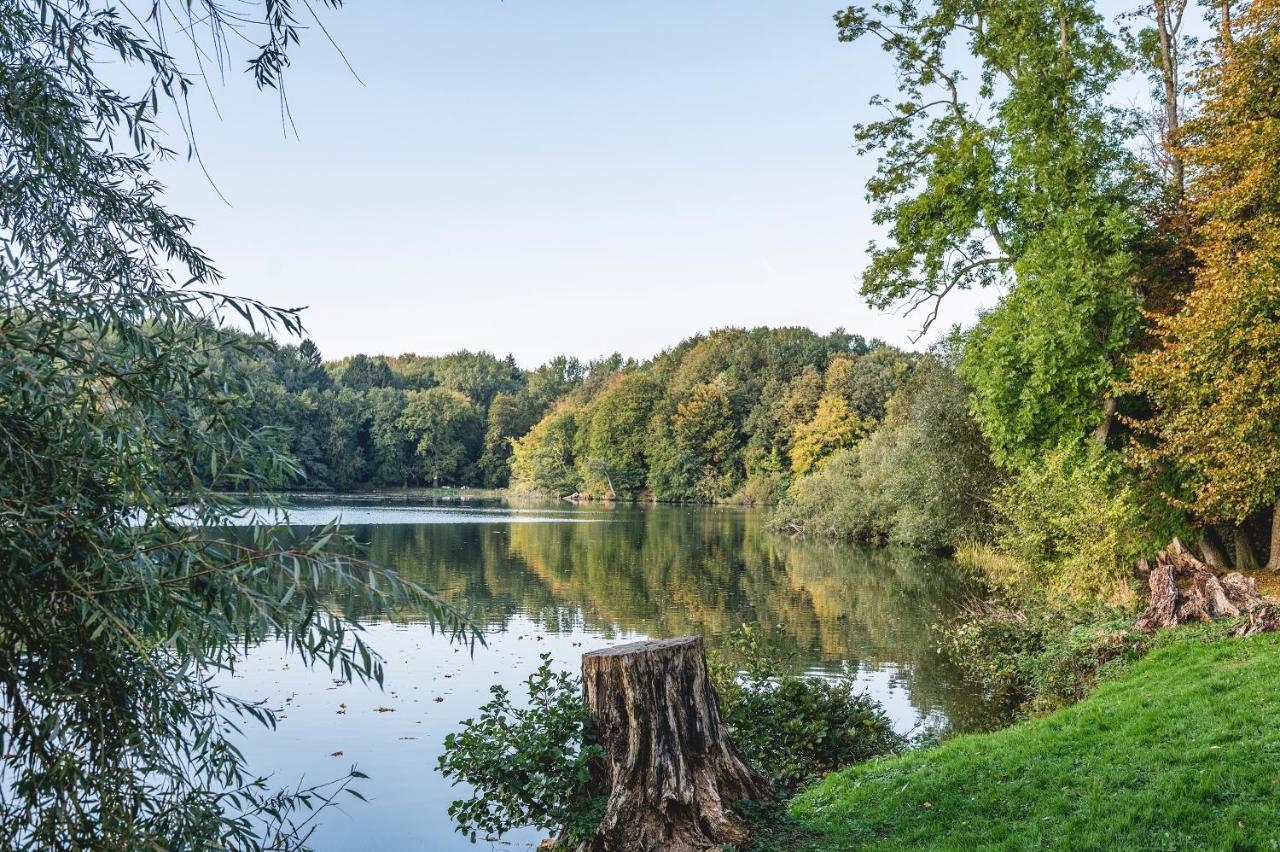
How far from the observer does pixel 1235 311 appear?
1359 cm

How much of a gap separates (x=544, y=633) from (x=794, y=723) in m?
9.49

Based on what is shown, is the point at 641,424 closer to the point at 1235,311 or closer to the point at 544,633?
the point at 544,633

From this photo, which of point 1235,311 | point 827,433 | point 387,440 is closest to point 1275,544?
point 1235,311

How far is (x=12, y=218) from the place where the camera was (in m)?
3.73

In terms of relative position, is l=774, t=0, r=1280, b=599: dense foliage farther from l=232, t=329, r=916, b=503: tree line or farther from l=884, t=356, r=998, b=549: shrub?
l=232, t=329, r=916, b=503: tree line

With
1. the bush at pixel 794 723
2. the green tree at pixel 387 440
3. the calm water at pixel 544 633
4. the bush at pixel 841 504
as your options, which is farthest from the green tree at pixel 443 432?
the bush at pixel 794 723

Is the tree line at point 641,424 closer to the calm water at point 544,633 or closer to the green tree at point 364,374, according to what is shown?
the green tree at point 364,374

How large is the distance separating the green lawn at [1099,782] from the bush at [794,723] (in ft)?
2.48

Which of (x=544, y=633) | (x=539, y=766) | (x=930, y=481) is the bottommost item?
(x=544, y=633)

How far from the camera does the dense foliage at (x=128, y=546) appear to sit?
9.09 ft

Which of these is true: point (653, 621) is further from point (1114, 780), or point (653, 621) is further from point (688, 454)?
point (688, 454)

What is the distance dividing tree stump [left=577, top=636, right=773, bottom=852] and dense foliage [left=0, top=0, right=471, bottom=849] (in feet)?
9.29

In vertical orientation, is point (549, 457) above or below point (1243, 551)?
above

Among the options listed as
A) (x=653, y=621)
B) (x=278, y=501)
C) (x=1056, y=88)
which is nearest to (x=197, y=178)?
(x=278, y=501)
